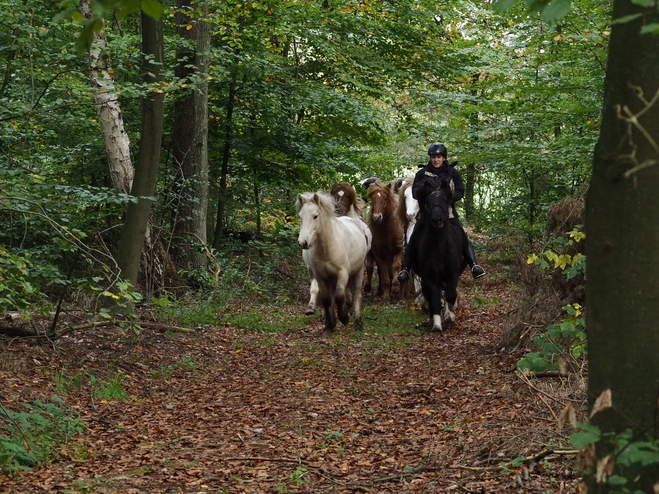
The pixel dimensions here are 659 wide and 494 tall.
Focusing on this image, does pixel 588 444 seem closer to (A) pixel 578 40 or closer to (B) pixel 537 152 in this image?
(A) pixel 578 40

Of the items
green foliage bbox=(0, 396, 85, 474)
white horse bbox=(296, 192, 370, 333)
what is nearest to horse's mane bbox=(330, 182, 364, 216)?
white horse bbox=(296, 192, 370, 333)

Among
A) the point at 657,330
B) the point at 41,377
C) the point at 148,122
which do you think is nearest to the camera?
the point at 657,330

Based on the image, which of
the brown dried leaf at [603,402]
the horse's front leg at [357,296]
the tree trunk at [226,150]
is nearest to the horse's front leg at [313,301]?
the horse's front leg at [357,296]

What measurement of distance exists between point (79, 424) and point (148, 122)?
5.33 metres

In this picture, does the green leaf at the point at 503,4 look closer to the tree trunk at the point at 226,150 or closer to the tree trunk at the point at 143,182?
the tree trunk at the point at 143,182

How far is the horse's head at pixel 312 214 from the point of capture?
34.4 ft

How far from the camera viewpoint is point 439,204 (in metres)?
10.7

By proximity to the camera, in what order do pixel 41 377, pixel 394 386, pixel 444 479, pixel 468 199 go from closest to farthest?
pixel 444 479
pixel 41 377
pixel 394 386
pixel 468 199

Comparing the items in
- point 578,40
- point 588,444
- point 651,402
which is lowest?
point 588,444

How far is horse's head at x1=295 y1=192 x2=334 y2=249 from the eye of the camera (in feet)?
34.4

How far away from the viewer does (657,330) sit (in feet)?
9.05

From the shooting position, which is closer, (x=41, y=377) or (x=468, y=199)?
(x=41, y=377)

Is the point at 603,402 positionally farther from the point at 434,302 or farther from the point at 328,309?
the point at 328,309

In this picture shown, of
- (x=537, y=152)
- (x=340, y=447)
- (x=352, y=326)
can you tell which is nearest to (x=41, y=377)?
(x=340, y=447)
